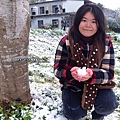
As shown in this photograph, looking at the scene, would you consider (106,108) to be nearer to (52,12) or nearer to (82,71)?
(82,71)

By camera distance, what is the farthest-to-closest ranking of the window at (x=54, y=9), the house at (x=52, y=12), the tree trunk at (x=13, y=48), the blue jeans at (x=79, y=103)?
the window at (x=54, y=9) < the house at (x=52, y=12) < the blue jeans at (x=79, y=103) < the tree trunk at (x=13, y=48)

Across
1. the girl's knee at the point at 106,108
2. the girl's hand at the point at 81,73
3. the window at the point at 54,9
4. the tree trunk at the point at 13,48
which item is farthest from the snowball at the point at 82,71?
the window at the point at 54,9

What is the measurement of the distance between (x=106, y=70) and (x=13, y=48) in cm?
94

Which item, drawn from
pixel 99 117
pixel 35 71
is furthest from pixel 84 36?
pixel 35 71

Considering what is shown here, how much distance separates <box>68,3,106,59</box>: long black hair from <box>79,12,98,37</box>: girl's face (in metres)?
0.03

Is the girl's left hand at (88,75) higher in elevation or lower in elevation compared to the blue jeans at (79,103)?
higher

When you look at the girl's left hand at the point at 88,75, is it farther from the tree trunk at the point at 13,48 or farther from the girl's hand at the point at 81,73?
the tree trunk at the point at 13,48

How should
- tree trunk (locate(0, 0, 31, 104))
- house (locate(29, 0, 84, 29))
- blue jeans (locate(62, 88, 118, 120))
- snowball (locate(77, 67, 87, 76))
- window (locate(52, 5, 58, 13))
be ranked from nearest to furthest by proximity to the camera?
1. snowball (locate(77, 67, 87, 76))
2. tree trunk (locate(0, 0, 31, 104))
3. blue jeans (locate(62, 88, 118, 120))
4. house (locate(29, 0, 84, 29))
5. window (locate(52, 5, 58, 13))

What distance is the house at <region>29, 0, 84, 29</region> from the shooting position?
74.4 feet

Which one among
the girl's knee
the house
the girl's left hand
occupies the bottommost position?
the girl's knee

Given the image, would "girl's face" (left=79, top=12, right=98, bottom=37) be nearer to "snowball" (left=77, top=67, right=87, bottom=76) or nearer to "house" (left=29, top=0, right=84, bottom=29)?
"snowball" (left=77, top=67, right=87, bottom=76)

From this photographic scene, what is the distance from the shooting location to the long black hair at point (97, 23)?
198cm

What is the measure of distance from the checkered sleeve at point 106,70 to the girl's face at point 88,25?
0.22 meters

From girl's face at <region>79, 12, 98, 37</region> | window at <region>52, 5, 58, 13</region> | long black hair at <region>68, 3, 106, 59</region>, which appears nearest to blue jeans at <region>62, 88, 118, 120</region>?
long black hair at <region>68, 3, 106, 59</region>
